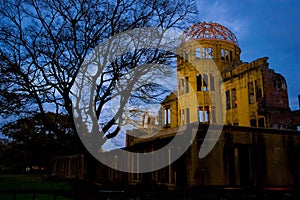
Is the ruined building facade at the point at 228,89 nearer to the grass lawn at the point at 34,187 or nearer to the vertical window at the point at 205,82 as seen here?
the vertical window at the point at 205,82

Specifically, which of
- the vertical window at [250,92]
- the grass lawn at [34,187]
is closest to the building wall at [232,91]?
the vertical window at [250,92]

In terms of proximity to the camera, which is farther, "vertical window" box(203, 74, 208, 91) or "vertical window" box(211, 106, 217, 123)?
"vertical window" box(203, 74, 208, 91)

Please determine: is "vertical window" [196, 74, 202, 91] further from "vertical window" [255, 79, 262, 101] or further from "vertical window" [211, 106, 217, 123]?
"vertical window" [255, 79, 262, 101]

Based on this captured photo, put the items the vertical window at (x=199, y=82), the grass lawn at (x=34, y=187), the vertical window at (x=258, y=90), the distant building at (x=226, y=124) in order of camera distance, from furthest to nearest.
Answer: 1. the vertical window at (x=199, y=82)
2. the vertical window at (x=258, y=90)
3. the grass lawn at (x=34, y=187)
4. the distant building at (x=226, y=124)

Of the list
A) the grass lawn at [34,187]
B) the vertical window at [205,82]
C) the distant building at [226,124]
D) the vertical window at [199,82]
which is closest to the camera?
the distant building at [226,124]

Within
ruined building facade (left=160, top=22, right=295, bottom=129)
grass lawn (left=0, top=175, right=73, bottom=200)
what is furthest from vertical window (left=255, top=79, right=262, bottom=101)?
grass lawn (left=0, top=175, right=73, bottom=200)

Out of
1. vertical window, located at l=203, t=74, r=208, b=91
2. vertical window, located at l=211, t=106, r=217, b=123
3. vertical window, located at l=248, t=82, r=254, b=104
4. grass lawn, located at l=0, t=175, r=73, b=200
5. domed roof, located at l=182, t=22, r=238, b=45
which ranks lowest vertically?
grass lawn, located at l=0, t=175, r=73, b=200

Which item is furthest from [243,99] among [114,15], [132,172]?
[114,15]

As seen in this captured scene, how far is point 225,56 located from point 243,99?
6.35m

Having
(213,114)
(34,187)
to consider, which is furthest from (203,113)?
(34,187)

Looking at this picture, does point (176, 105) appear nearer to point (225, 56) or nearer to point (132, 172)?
point (225, 56)

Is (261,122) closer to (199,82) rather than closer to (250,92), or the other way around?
(250,92)

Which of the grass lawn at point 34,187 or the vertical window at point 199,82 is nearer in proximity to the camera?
the grass lawn at point 34,187

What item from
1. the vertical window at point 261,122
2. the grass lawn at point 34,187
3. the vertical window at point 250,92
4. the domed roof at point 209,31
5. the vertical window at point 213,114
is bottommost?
the grass lawn at point 34,187
